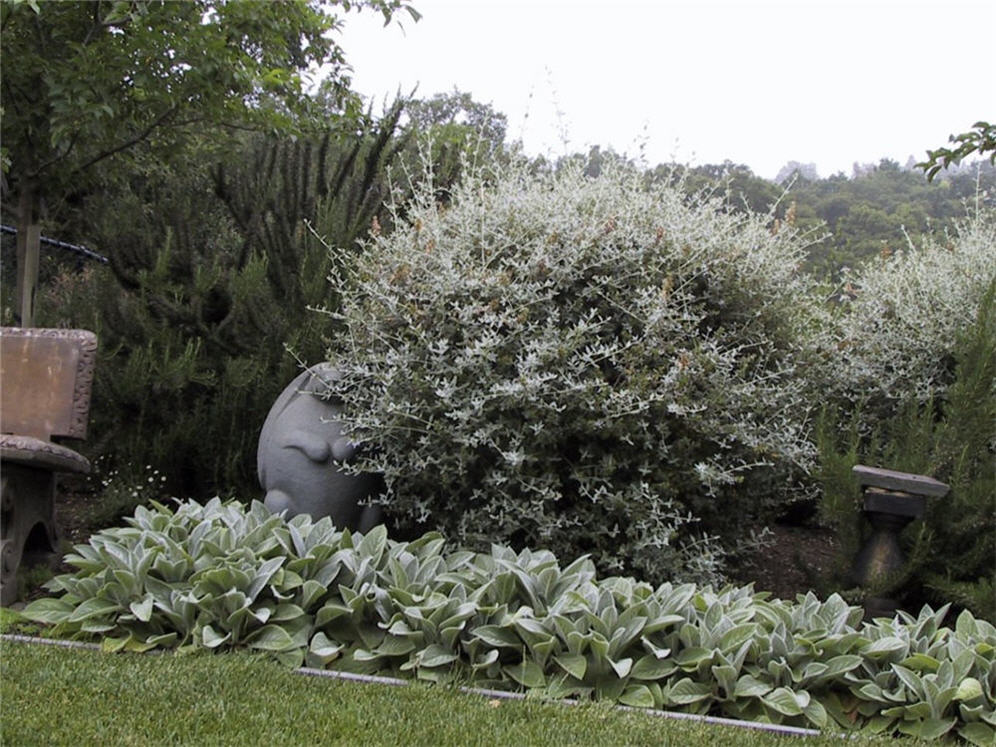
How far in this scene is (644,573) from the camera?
4.27 meters

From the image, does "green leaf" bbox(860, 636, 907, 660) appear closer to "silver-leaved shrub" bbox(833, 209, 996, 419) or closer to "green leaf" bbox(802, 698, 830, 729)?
"green leaf" bbox(802, 698, 830, 729)

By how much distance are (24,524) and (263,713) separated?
2080 millimetres

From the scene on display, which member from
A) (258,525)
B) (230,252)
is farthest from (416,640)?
(230,252)

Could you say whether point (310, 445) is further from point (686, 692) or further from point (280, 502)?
point (686, 692)

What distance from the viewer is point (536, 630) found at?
3.21 metres

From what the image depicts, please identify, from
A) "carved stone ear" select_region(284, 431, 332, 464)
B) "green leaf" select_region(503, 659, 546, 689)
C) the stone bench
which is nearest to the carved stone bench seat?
the stone bench

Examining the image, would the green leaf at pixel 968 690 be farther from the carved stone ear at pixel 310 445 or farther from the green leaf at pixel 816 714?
the carved stone ear at pixel 310 445

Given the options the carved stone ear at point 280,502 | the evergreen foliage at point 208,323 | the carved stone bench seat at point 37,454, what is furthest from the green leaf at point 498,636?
the evergreen foliage at point 208,323

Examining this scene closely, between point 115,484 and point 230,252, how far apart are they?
Answer: 189cm

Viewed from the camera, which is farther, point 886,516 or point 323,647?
point 886,516

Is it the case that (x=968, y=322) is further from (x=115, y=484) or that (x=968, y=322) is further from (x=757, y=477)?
(x=115, y=484)

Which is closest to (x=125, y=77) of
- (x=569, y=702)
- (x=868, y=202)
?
(x=569, y=702)

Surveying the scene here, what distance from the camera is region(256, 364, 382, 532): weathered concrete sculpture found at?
4484mm

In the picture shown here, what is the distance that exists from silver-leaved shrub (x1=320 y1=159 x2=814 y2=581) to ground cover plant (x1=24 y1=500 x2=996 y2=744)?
0.56m
